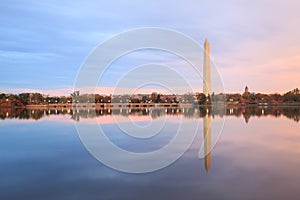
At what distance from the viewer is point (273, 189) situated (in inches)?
283

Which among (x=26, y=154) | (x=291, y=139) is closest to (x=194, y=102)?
(x=291, y=139)

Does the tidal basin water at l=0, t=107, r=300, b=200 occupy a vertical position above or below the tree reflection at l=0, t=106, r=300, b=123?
below

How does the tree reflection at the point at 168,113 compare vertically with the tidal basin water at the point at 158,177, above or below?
above

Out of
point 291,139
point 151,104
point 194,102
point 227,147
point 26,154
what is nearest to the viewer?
point 26,154

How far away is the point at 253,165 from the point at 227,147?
384 cm

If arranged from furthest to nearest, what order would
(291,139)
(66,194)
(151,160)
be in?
(291,139) → (151,160) → (66,194)

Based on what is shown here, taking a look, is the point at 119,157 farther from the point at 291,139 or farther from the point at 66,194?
the point at 291,139

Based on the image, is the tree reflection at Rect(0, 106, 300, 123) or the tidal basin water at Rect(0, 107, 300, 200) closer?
the tidal basin water at Rect(0, 107, 300, 200)

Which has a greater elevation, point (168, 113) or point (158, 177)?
point (168, 113)

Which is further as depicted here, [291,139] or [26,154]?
[291,139]

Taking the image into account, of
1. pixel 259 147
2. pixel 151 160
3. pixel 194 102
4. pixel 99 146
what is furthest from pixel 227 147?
pixel 194 102

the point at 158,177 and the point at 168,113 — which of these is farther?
the point at 168,113

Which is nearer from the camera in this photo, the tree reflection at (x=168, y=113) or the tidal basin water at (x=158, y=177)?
the tidal basin water at (x=158, y=177)

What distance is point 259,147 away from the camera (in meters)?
13.9
